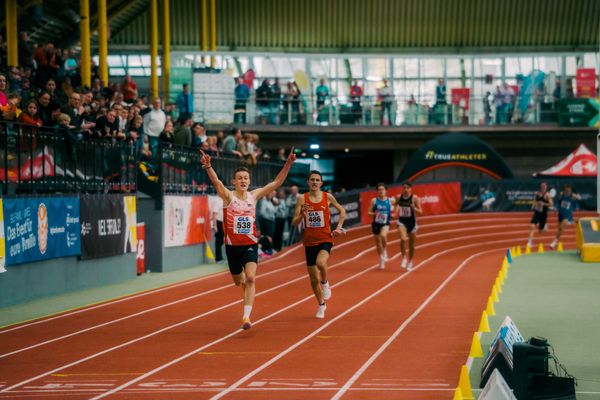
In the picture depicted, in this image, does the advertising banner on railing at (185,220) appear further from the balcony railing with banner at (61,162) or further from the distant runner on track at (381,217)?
the distant runner on track at (381,217)

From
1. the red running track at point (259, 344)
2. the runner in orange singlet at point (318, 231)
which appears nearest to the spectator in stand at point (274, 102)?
the red running track at point (259, 344)

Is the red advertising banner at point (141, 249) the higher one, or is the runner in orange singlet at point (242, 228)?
the runner in orange singlet at point (242, 228)

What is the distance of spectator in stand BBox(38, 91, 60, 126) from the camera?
2036cm

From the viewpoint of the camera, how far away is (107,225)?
23078 millimetres

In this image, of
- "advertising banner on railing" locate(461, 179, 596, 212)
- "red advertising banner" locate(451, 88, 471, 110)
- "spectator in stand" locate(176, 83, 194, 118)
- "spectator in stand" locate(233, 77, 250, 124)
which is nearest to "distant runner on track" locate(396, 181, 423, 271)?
"spectator in stand" locate(176, 83, 194, 118)

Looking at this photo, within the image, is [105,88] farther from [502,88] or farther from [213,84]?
[502,88]

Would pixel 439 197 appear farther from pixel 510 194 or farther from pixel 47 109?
pixel 47 109

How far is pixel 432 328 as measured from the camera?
15031mm

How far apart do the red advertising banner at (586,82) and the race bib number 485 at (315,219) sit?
34654 mm

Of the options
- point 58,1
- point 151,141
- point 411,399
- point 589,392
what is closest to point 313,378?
point 411,399

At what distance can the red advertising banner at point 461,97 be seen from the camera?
160ft

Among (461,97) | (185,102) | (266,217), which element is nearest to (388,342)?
(266,217)

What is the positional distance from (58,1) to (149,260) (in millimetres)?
16622

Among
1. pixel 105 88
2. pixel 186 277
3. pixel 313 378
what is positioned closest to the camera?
pixel 313 378
